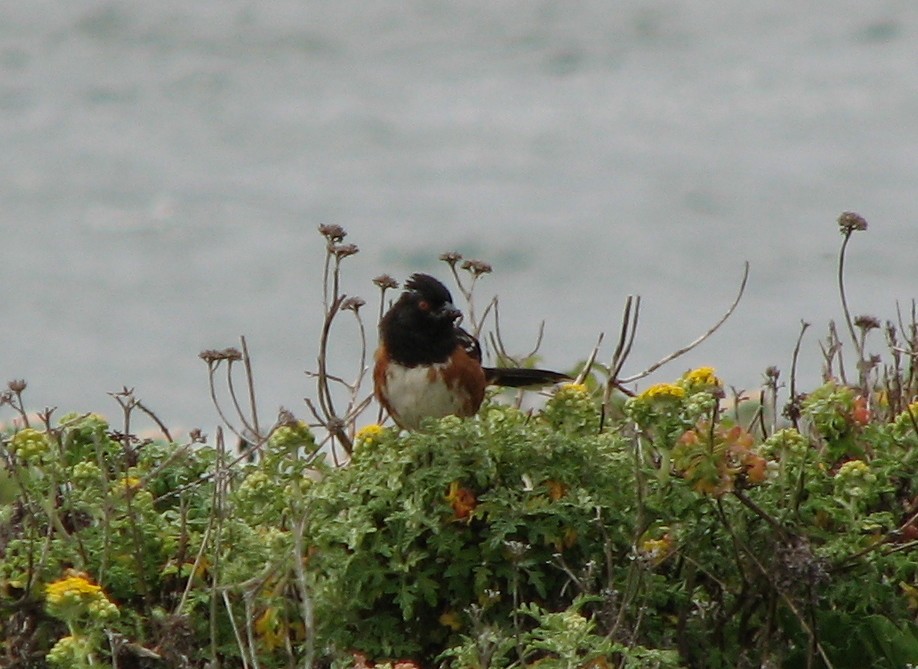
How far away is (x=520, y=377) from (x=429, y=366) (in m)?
0.28

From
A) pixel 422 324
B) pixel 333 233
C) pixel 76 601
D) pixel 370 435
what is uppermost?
pixel 333 233

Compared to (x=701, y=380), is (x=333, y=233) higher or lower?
higher

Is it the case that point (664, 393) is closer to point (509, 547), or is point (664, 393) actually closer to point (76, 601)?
point (509, 547)

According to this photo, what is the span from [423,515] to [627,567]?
0.44 metres

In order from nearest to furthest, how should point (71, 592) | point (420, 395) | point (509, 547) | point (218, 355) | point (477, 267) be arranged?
point (71, 592) → point (509, 547) → point (218, 355) → point (477, 267) → point (420, 395)

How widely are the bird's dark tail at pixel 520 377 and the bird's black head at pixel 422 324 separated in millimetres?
151

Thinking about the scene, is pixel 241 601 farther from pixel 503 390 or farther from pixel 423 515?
pixel 503 390

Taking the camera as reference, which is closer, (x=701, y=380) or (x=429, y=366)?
(x=701, y=380)

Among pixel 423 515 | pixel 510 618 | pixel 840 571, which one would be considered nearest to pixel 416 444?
pixel 423 515

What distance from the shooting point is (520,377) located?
482cm

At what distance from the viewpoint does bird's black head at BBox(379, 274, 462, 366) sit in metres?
4.83

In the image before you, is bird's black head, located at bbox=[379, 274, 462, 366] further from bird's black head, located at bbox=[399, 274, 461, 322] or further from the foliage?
the foliage

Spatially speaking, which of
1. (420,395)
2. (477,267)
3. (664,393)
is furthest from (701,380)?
(420,395)

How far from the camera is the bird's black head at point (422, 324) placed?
483 centimetres
